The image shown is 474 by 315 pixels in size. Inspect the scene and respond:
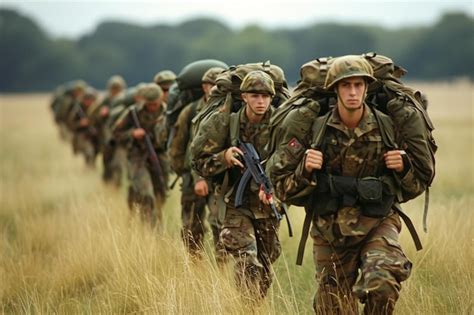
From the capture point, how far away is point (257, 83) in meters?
6.64

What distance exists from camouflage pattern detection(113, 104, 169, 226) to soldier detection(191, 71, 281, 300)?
343 centimetres

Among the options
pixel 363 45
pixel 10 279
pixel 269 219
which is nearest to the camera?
pixel 269 219

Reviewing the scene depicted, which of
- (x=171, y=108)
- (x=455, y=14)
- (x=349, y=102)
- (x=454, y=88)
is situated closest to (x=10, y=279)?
(x=171, y=108)

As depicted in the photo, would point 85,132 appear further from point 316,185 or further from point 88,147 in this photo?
point 316,185

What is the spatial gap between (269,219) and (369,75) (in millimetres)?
2127

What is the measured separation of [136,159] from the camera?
11.2m

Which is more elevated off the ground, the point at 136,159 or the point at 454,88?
the point at 136,159

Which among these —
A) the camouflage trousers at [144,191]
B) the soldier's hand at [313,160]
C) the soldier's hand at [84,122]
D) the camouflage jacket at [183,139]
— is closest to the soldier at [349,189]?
the soldier's hand at [313,160]

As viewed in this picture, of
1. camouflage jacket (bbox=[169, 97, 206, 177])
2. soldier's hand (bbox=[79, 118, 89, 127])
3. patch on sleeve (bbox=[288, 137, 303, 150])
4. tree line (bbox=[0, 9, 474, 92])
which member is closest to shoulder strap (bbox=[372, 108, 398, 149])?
patch on sleeve (bbox=[288, 137, 303, 150])

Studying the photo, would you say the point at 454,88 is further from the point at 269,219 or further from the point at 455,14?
the point at 269,219

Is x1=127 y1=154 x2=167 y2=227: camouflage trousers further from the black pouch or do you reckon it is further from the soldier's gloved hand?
the black pouch

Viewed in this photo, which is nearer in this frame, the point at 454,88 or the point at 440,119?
the point at 440,119

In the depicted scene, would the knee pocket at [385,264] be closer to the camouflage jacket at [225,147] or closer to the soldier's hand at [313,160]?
the soldier's hand at [313,160]

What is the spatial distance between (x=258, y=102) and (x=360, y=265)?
1.57 m
